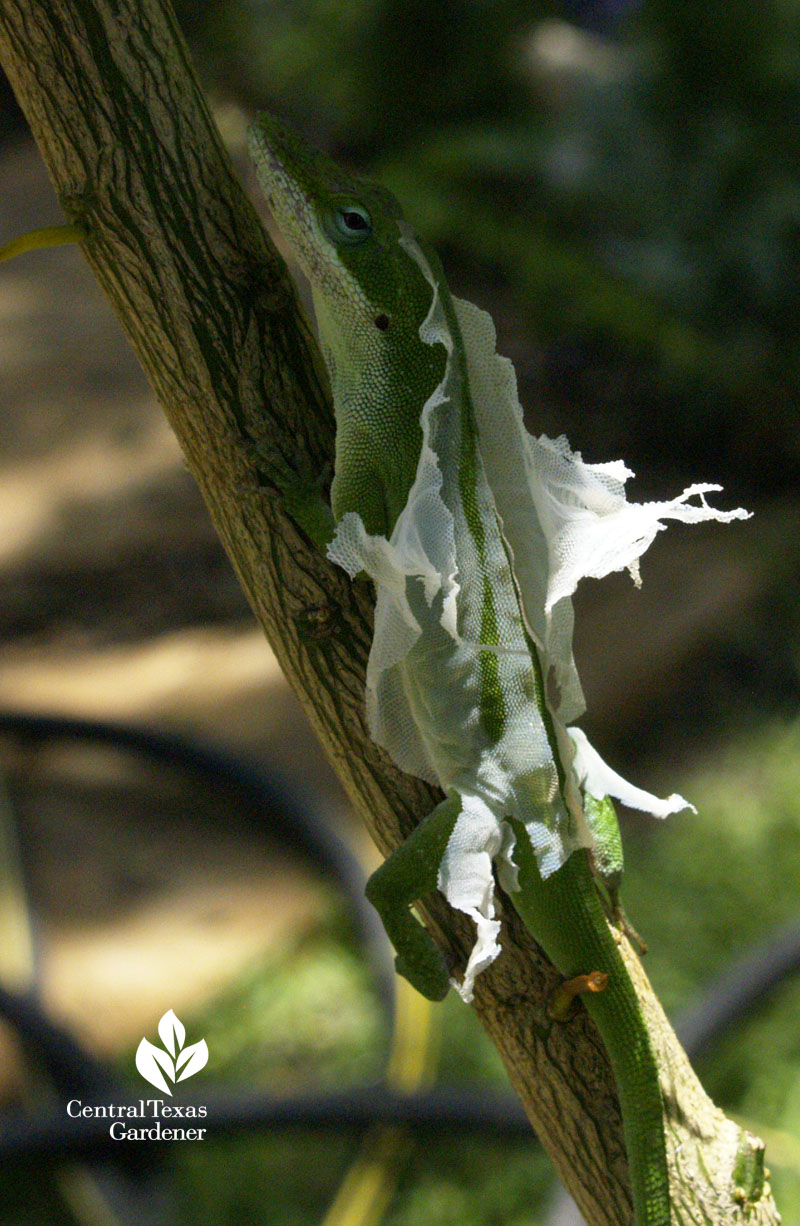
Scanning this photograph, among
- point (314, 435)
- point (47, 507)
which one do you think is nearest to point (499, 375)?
point (314, 435)

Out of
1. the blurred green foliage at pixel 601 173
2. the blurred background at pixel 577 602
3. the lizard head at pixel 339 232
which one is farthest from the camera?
the blurred green foliage at pixel 601 173

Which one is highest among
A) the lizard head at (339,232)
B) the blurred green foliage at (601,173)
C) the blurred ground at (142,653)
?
the lizard head at (339,232)

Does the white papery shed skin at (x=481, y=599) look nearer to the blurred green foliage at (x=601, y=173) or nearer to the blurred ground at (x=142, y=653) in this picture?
the blurred ground at (x=142, y=653)

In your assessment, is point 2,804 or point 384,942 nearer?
point 384,942

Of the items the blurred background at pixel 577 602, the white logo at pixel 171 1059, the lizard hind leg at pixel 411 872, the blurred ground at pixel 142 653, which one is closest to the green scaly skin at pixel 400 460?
the lizard hind leg at pixel 411 872

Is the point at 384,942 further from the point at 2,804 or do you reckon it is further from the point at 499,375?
the point at 499,375

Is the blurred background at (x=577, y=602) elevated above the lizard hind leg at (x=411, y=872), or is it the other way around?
the lizard hind leg at (x=411, y=872)

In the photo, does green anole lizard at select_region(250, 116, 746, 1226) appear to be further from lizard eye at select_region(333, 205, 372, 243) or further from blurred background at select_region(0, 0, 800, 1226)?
blurred background at select_region(0, 0, 800, 1226)
